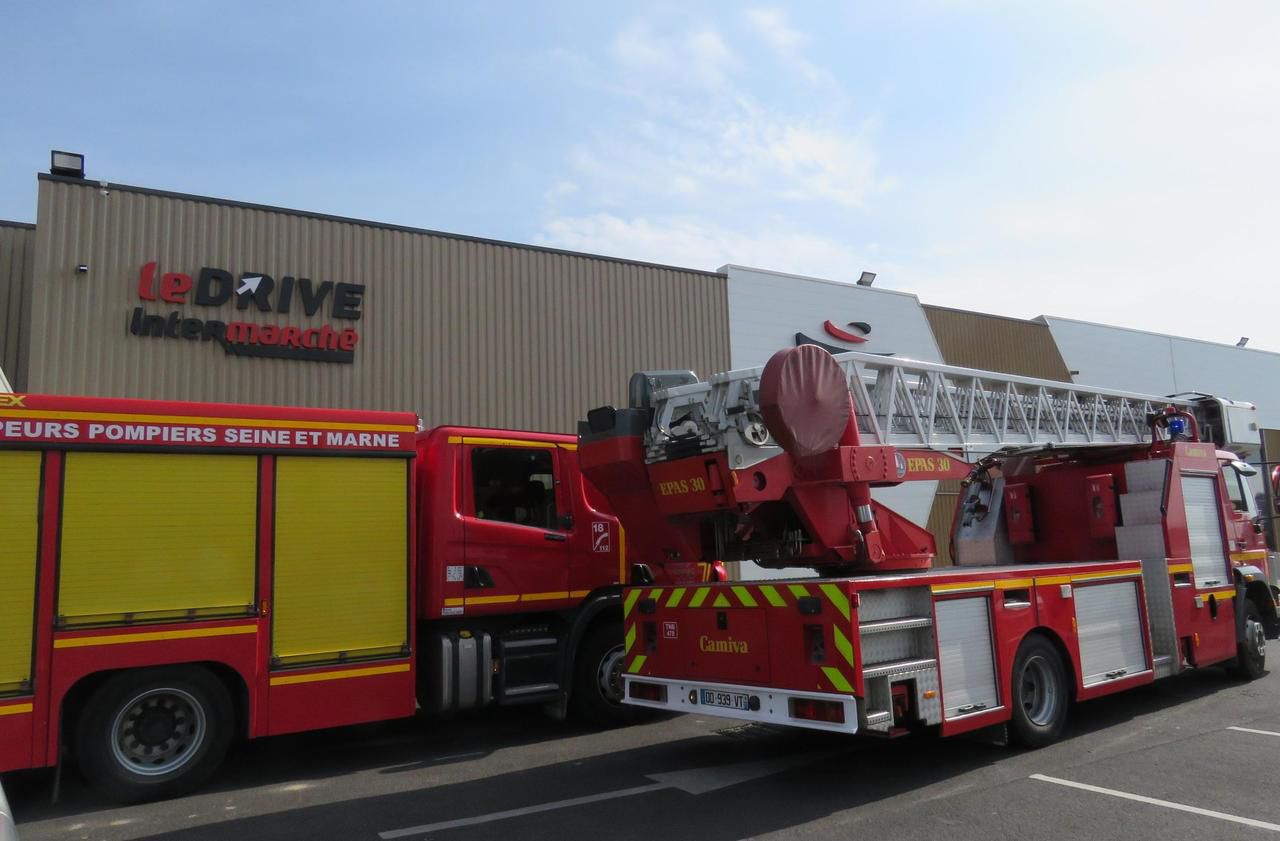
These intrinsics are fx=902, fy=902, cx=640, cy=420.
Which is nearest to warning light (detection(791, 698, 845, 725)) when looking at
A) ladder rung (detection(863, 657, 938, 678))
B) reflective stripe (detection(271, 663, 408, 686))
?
ladder rung (detection(863, 657, 938, 678))

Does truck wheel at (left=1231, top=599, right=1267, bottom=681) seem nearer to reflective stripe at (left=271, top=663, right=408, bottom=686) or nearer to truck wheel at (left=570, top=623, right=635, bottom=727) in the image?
truck wheel at (left=570, top=623, right=635, bottom=727)

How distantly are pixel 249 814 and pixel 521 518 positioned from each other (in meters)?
3.56

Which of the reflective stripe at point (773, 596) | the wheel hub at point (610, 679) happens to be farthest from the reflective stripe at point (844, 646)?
the wheel hub at point (610, 679)

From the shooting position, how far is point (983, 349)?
79.9ft

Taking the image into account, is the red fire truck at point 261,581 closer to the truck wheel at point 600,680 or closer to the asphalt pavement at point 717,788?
the truck wheel at point 600,680

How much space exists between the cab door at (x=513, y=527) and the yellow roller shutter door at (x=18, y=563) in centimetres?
342

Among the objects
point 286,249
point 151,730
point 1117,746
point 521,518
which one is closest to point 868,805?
point 1117,746

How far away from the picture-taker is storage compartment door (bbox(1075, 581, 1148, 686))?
823 centimetres

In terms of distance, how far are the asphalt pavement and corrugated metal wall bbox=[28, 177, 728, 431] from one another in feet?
21.8

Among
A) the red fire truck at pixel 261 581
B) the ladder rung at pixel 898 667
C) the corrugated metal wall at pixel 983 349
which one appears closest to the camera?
the ladder rung at pixel 898 667

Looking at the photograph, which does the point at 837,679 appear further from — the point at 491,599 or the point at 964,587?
the point at 491,599

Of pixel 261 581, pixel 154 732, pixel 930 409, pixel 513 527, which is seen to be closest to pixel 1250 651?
pixel 930 409

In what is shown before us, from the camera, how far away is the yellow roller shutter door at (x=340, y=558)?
752 cm

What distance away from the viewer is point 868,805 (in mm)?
6227
